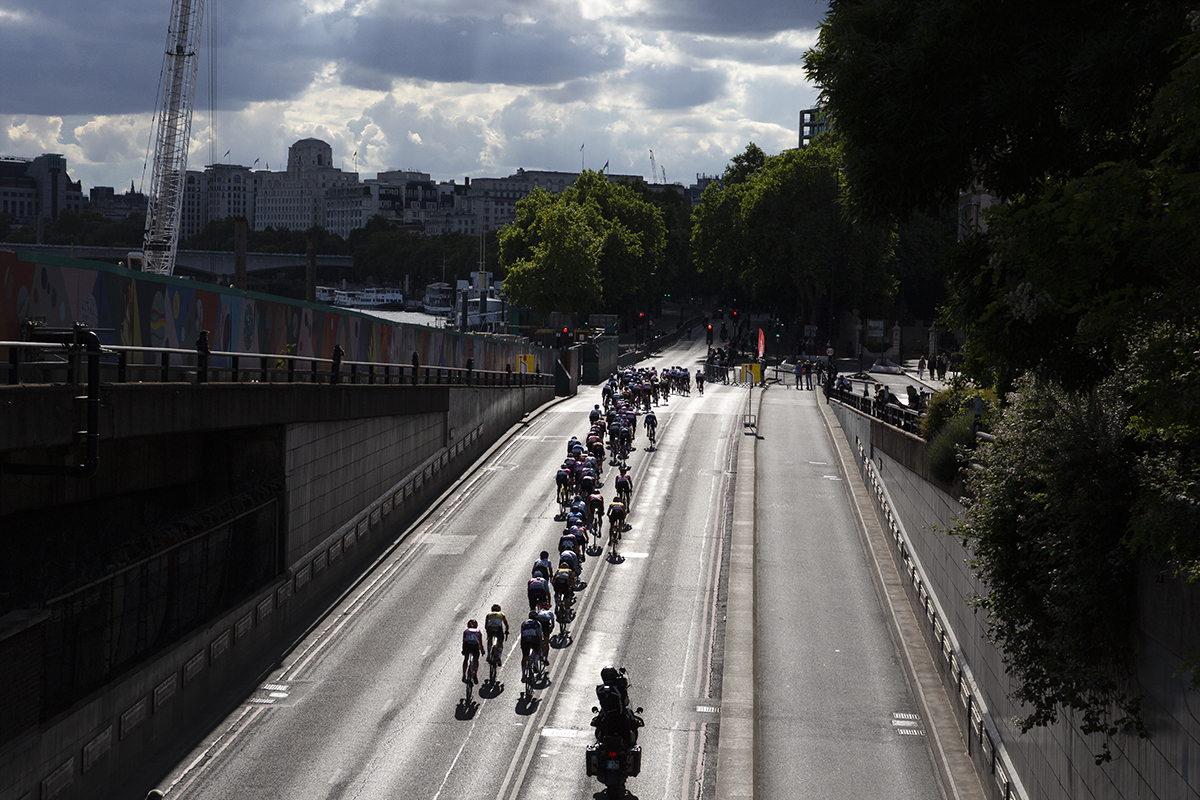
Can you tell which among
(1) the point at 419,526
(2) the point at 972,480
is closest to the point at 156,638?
(2) the point at 972,480

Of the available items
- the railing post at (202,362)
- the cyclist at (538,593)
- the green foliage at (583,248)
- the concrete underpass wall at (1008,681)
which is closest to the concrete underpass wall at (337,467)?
the railing post at (202,362)

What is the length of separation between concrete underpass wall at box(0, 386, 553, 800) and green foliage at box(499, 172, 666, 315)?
6172 cm

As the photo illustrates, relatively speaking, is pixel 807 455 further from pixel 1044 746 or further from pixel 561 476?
pixel 1044 746

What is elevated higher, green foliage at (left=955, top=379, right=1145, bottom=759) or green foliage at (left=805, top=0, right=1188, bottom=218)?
green foliage at (left=805, top=0, right=1188, bottom=218)

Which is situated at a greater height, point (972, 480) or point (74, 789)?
point (972, 480)

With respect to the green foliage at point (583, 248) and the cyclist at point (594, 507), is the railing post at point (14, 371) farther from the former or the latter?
the green foliage at point (583, 248)

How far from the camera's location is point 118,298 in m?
19.5

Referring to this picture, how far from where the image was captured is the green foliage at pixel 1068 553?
11250 millimetres

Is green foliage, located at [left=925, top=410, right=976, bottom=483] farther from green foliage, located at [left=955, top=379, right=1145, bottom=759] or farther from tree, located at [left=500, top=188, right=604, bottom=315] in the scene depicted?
tree, located at [left=500, top=188, right=604, bottom=315]

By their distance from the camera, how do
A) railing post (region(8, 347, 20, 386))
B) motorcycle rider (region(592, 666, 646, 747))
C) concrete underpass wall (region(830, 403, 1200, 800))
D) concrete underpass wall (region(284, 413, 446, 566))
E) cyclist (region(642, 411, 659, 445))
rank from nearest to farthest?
concrete underpass wall (region(830, 403, 1200, 800))
railing post (region(8, 347, 20, 386))
motorcycle rider (region(592, 666, 646, 747))
concrete underpass wall (region(284, 413, 446, 566))
cyclist (region(642, 411, 659, 445))

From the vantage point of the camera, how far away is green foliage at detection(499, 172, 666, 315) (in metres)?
102

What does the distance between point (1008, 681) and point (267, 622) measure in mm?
13711

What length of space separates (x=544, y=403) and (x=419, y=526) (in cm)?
2768

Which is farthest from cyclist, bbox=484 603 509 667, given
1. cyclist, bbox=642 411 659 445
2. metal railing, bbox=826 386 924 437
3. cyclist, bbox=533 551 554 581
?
cyclist, bbox=642 411 659 445
